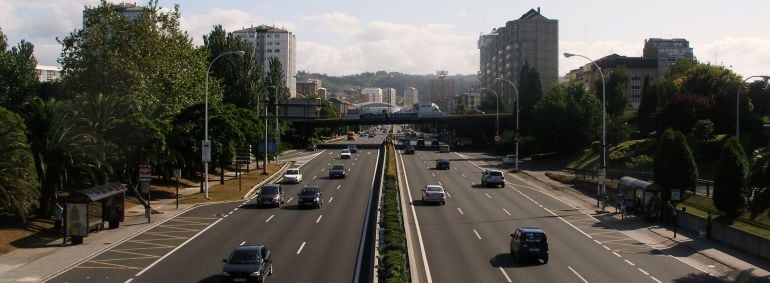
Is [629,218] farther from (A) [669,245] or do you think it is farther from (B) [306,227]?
(B) [306,227]

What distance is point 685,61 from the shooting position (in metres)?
116

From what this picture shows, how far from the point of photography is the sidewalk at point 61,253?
2811cm

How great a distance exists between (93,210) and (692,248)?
30.0 m

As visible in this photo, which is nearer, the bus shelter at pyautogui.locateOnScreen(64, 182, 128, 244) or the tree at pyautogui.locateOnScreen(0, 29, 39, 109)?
the bus shelter at pyautogui.locateOnScreen(64, 182, 128, 244)

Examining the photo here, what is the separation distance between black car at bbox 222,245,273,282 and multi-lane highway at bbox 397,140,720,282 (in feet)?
17.7

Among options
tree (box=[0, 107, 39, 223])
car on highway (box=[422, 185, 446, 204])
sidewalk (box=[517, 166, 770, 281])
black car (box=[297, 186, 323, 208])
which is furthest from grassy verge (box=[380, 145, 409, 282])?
tree (box=[0, 107, 39, 223])

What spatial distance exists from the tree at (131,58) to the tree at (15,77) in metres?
3.93

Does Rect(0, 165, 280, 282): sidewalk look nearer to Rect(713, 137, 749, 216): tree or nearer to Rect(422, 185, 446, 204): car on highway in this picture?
Rect(422, 185, 446, 204): car on highway

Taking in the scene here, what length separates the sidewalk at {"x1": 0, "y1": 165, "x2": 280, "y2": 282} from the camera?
28109 mm

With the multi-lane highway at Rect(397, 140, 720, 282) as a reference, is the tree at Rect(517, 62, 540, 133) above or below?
above

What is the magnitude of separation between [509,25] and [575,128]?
10260 cm

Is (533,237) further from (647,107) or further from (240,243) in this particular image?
(647,107)

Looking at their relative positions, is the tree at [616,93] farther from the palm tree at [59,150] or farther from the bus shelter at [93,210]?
the palm tree at [59,150]

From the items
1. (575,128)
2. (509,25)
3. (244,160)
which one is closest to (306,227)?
(244,160)
